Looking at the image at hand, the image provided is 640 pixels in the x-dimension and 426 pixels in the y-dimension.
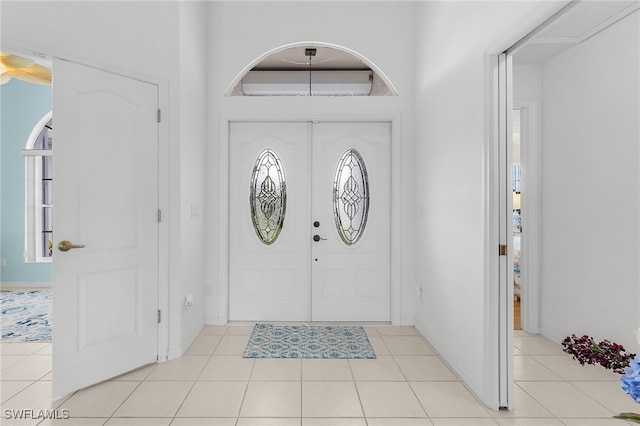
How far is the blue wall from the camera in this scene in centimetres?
488

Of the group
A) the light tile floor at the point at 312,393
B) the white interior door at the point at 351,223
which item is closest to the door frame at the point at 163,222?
the light tile floor at the point at 312,393

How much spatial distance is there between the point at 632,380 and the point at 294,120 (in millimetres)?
3154

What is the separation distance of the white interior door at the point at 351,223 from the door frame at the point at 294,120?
86 mm

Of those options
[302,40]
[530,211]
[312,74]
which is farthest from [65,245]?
[530,211]

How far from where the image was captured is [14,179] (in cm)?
490

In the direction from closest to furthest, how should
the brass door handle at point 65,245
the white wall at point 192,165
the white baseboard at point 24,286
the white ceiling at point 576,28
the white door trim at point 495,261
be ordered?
the white door trim at point 495,261, the brass door handle at point 65,245, the white ceiling at point 576,28, the white wall at point 192,165, the white baseboard at point 24,286

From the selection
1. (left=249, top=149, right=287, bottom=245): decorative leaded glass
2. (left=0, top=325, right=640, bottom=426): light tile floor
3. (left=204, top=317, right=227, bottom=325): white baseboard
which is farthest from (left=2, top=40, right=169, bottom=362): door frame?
(left=249, top=149, right=287, bottom=245): decorative leaded glass

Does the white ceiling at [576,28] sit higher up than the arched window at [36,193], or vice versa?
the white ceiling at [576,28]

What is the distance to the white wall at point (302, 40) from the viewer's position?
3396mm

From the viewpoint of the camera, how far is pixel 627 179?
2.42 m

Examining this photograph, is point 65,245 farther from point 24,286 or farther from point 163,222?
point 24,286

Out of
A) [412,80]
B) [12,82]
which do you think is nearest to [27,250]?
[12,82]

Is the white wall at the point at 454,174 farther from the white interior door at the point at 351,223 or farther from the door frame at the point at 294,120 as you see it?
the white interior door at the point at 351,223

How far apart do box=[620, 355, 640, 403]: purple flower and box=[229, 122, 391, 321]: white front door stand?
2.75m
